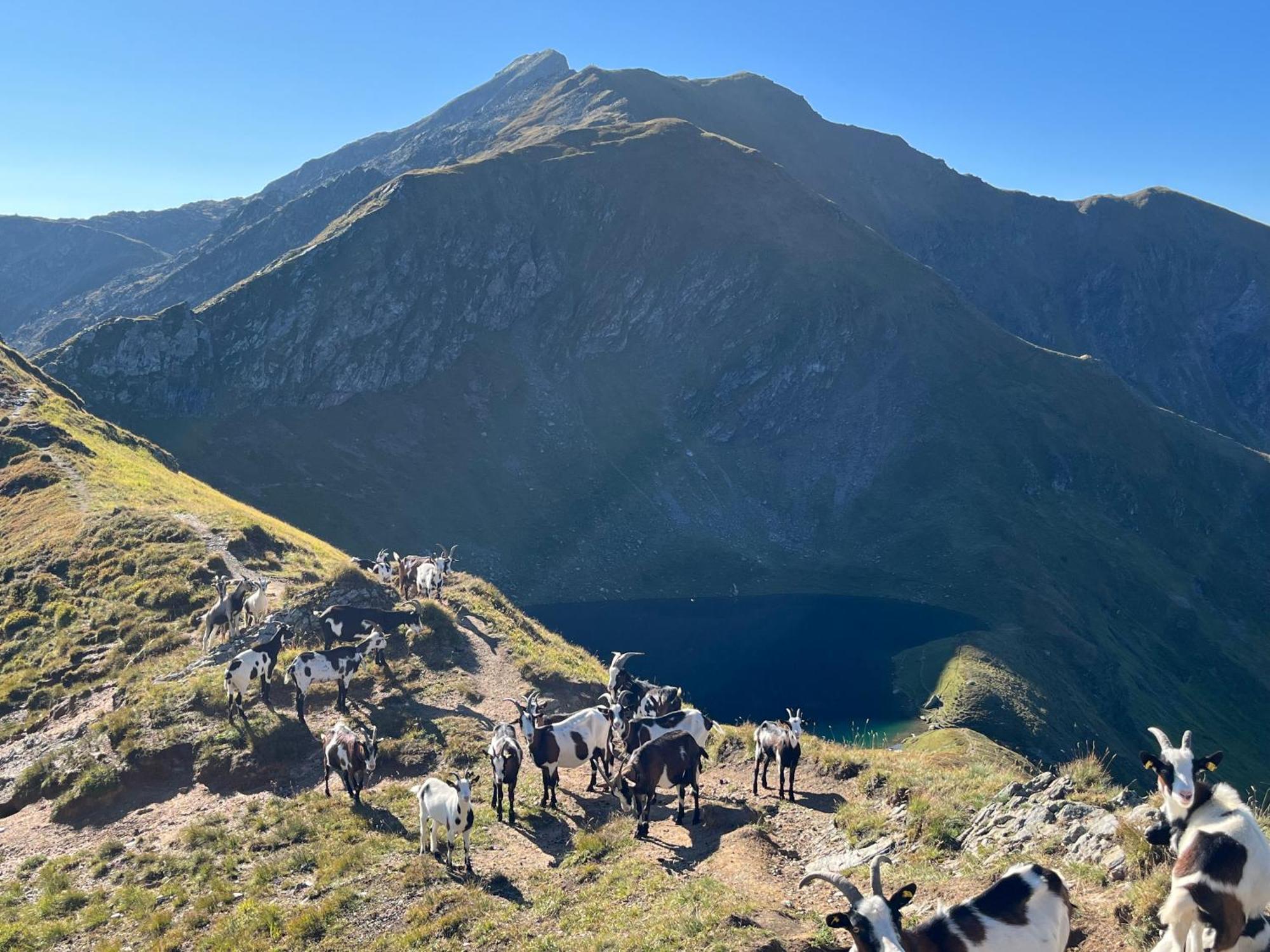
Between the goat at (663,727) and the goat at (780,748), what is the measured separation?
1.60 m

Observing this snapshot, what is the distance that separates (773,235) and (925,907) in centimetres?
16485

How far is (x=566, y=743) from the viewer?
1994 cm

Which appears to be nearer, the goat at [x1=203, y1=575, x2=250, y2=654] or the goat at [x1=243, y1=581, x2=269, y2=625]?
the goat at [x1=203, y1=575, x2=250, y2=654]

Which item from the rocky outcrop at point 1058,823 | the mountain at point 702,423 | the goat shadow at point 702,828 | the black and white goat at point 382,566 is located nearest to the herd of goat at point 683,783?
the goat shadow at point 702,828

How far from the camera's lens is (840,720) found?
69.3 meters

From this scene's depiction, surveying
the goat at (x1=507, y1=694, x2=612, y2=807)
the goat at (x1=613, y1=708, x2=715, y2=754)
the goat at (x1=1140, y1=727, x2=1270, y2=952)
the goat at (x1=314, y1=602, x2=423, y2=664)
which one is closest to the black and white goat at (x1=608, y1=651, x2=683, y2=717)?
the goat at (x1=613, y1=708, x2=715, y2=754)

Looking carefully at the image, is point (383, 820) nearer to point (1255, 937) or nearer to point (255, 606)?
point (255, 606)

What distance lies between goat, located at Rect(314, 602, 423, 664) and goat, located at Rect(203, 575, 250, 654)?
2958mm

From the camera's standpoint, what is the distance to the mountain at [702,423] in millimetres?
110125

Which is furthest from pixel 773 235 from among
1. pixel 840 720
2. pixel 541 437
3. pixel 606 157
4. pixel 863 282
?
pixel 840 720

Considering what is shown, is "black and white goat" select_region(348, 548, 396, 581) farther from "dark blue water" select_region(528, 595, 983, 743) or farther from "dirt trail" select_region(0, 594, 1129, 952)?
A: "dark blue water" select_region(528, 595, 983, 743)

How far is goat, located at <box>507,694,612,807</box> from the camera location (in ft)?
64.3

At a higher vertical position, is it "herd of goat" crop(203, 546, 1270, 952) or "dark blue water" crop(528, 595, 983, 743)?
"herd of goat" crop(203, 546, 1270, 952)

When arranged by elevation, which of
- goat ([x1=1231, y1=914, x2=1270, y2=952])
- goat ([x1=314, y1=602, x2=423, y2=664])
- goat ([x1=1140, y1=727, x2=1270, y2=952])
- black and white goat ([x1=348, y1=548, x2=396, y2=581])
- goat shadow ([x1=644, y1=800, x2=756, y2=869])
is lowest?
black and white goat ([x1=348, y1=548, x2=396, y2=581])
